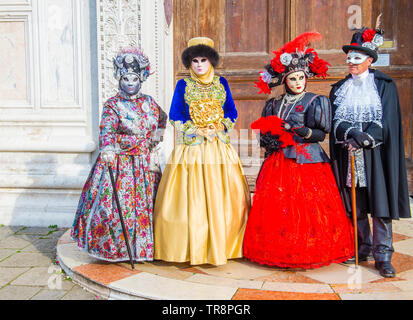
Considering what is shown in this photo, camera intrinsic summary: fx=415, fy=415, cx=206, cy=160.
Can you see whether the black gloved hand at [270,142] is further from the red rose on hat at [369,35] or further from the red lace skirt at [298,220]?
the red rose on hat at [369,35]

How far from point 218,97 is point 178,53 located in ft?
6.65

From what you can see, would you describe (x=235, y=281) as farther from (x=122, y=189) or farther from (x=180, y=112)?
(x=180, y=112)

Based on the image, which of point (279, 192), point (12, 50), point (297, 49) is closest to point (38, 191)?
point (12, 50)

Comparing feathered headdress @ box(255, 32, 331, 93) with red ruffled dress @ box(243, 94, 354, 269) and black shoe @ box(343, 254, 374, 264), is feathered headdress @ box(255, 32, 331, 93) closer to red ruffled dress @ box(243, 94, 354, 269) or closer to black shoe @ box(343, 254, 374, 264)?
red ruffled dress @ box(243, 94, 354, 269)

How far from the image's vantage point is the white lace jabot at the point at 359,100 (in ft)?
10.3

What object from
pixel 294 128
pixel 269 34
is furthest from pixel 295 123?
pixel 269 34

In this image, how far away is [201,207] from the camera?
329cm

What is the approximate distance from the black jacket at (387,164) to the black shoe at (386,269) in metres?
0.35

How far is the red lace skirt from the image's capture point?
3090 mm

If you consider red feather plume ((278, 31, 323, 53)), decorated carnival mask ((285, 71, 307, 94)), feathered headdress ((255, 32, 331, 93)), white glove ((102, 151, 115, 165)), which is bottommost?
white glove ((102, 151, 115, 165))

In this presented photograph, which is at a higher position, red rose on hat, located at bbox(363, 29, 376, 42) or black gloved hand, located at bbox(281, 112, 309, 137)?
red rose on hat, located at bbox(363, 29, 376, 42)

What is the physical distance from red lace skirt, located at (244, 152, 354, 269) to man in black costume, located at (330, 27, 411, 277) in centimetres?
Result: 22

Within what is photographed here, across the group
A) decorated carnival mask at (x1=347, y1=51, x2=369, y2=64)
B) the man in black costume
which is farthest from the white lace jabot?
decorated carnival mask at (x1=347, y1=51, x2=369, y2=64)

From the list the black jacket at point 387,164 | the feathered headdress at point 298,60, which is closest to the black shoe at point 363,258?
the black jacket at point 387,164
